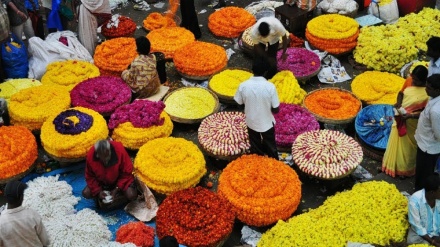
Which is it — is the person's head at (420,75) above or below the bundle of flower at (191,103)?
above

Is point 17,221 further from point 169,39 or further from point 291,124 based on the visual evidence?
point 169,39

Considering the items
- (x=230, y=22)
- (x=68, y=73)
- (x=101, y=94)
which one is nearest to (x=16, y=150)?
(x=101, y=94)

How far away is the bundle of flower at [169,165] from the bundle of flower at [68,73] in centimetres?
218

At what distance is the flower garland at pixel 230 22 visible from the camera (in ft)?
33.2

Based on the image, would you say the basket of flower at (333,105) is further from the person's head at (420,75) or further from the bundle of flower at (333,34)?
the person's head at (420,75)

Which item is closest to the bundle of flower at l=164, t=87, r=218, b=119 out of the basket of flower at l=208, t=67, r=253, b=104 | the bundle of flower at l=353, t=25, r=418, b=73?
the basket of flower at l=208, t=67, r=253, b=104

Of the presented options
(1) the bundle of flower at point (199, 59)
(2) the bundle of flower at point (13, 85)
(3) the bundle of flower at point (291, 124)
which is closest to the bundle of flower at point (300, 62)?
(1) the bundle of flower at point (199, 59)

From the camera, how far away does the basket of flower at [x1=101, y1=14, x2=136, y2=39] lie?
9891mm

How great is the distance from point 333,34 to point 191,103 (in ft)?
9.83

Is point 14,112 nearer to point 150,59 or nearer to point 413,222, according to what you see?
point 150,59

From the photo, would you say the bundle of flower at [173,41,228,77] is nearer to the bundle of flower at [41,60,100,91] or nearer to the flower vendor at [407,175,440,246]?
the bundle of flower at [41,60,100,91]

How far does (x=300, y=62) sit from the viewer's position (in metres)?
8.88

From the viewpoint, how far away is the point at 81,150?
7008mm

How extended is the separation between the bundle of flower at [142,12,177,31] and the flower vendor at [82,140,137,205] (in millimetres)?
4462
